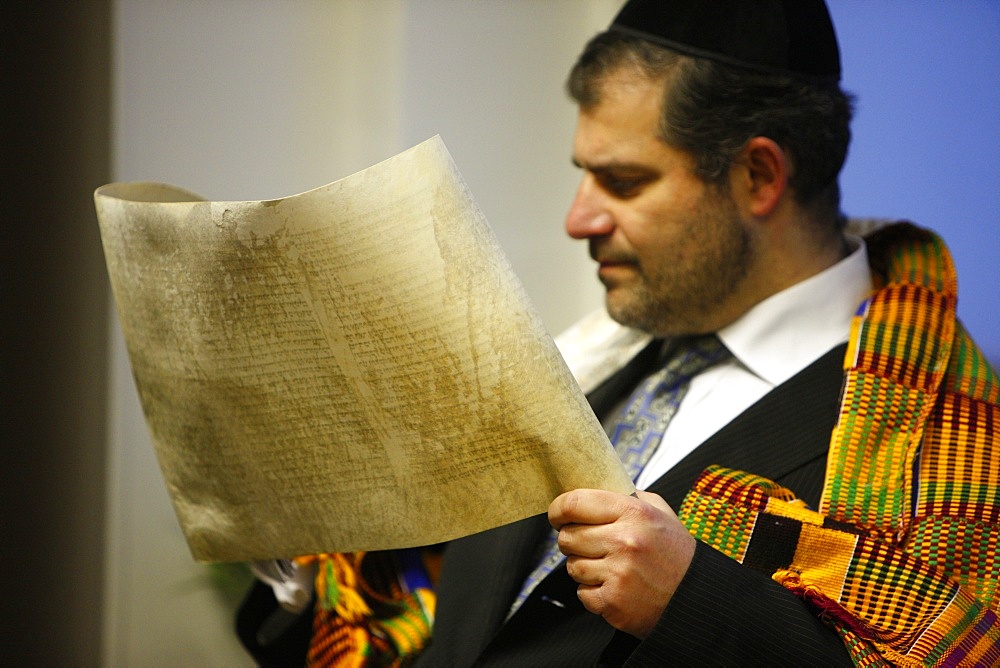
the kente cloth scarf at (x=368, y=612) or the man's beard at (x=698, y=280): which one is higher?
the man's beard at (x=698, y=280)

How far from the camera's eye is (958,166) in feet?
4.85

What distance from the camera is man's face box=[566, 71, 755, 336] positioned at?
1253mm

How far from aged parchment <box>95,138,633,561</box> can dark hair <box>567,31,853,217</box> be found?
2.04ft

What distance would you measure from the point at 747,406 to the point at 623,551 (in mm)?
490

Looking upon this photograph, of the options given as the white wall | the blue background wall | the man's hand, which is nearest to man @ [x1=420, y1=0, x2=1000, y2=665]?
the man's hand

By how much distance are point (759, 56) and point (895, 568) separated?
2.40 ft

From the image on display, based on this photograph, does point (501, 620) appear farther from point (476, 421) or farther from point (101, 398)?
point (101, 398)

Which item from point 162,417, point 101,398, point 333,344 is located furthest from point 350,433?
point 101,398

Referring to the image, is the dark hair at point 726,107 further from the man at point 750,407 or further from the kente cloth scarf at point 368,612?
the kente cloth scarf at point 368,612

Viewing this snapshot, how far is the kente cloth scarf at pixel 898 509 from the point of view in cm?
89

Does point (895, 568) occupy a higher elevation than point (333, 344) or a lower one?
lower

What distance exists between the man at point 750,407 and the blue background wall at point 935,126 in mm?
233

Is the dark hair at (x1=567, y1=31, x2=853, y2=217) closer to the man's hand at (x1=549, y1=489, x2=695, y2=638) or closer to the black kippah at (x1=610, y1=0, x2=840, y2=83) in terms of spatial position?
the black kippah at (x1=610, y1=0, x2=840, y2=83)

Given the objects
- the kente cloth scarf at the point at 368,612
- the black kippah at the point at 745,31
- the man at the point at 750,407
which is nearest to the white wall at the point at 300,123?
the kente cloth scarf at the point at 368,612
